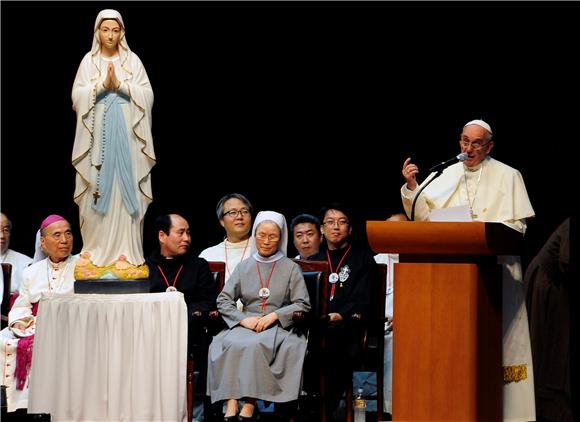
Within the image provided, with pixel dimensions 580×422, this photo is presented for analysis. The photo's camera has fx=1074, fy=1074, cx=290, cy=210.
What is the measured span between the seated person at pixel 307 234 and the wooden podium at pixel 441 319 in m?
2.90

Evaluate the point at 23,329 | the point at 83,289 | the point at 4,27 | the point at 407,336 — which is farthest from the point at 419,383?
the point at 4,27

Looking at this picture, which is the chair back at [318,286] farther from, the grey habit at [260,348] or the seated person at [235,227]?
the seated person at [235,227]

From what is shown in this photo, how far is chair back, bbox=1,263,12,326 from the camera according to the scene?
6801 millimetres

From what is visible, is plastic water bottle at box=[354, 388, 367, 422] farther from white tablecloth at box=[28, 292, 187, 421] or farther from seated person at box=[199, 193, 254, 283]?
seated person at box=[199, 193, 254, 283]

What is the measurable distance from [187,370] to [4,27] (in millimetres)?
3300

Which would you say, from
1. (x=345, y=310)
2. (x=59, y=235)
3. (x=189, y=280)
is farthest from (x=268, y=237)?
(x=59, y=235)

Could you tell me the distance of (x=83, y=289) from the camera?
5.99 metres

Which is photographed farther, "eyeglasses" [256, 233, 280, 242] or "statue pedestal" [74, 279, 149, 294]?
"eyeglasses" [256, 233, 280, 242]

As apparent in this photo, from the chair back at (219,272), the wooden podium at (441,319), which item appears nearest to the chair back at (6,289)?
the chair back at (219,272)

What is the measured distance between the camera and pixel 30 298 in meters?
6.98

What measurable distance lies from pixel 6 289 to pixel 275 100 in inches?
97.3

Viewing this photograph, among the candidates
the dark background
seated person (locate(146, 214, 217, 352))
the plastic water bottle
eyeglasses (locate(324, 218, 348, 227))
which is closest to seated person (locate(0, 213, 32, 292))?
the dark background

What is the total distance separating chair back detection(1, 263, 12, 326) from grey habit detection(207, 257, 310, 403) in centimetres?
144

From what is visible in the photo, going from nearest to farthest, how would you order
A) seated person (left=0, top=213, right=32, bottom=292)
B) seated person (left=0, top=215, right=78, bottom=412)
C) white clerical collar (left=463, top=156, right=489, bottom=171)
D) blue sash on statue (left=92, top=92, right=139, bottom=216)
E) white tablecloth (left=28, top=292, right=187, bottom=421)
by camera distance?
white clerical collar (left=463, top=156, right=489, bottom=171), white tablecloth (left=28, top=292, right=187, bottom=421), blue sash on statue (left=92, top=92, right=139, bottom=216), seated person (left=0, top=215, right=78, bottom=412), seated person (left=0, top=213, right=32, bottom=292)
